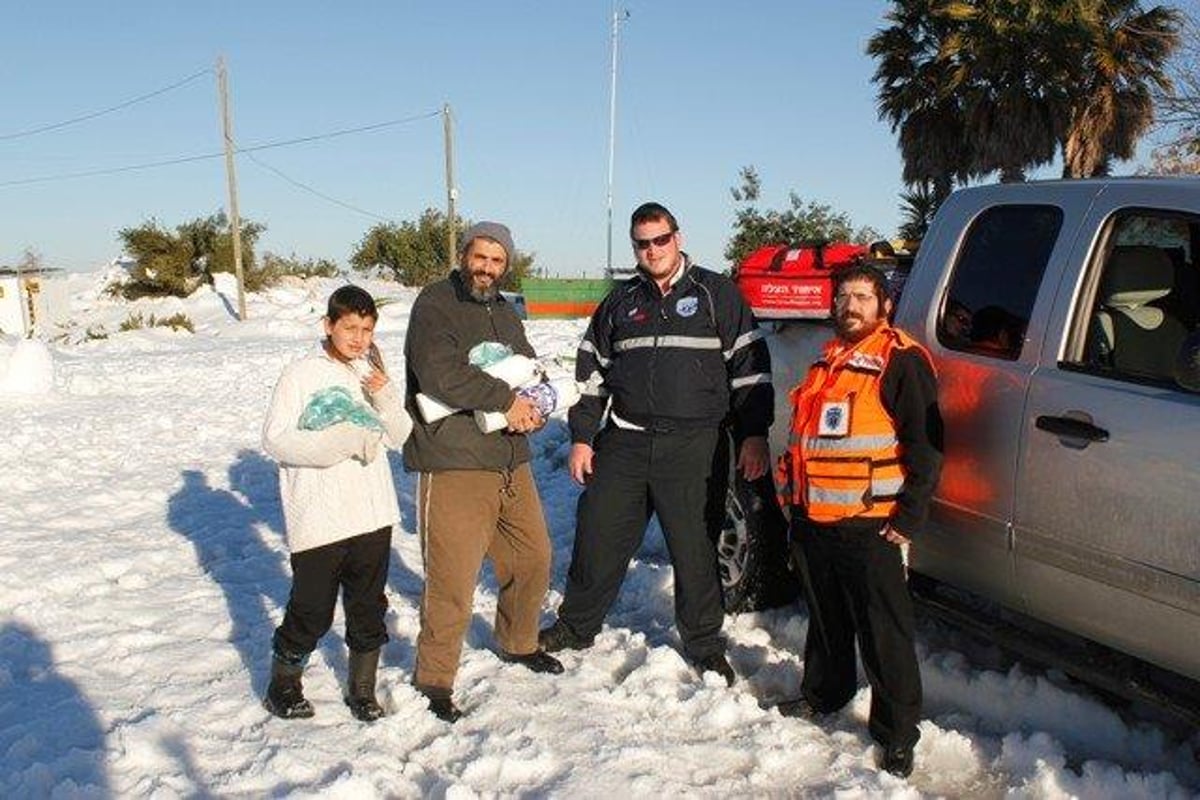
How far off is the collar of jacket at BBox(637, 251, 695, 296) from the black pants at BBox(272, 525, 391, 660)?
1.43 metres

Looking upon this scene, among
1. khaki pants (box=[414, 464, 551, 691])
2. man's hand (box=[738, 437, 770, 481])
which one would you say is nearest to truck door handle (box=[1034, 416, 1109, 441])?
man's hand (box=[738, 437, 770, 481])

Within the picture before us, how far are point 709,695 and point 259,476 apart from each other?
551cm

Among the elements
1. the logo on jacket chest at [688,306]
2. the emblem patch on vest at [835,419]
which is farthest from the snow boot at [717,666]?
the logo on jacket chest at [688,306]

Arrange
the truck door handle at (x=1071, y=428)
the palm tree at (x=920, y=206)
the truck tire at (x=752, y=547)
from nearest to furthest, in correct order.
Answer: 1. the truck door handle at (x=1071, y=428)
2. the truck tire at (x=752, y=547)
3. the palm tree at (x=920, y=206)

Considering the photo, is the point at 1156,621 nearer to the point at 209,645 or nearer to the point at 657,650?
the point at 657,650

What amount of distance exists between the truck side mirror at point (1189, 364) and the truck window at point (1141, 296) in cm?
35

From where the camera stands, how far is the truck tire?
4.46 meters

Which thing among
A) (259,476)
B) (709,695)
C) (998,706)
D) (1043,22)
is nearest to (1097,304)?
(998,706)

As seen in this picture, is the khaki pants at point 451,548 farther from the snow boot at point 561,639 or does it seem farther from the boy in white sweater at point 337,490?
the snow boot at point 561,639

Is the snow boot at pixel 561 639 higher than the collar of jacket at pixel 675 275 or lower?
lower

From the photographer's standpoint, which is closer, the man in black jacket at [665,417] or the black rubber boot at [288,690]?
the black rubber boot at [288,690]

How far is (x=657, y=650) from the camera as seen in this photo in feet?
13.9

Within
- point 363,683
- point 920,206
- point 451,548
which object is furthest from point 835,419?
point 920,206

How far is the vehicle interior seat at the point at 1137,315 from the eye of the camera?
10.2 ft
